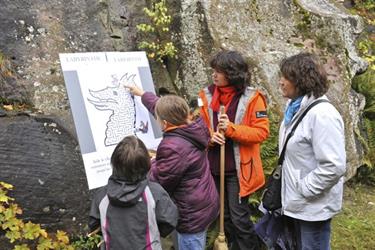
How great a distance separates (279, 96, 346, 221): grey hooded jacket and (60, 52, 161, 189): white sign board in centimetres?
134

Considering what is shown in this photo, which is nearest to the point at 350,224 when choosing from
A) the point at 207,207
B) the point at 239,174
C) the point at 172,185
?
the point at 239,174

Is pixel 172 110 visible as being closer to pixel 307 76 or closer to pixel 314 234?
pixel 307 76

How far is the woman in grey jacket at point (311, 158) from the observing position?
302 centimetres

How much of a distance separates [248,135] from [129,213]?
4.67 ft

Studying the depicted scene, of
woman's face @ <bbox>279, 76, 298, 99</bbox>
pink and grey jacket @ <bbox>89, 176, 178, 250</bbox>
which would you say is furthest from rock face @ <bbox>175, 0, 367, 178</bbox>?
pink and grey jacket @ <bbox>89, 176, 178, 250</bbox>

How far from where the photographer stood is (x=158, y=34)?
5148 millimetres

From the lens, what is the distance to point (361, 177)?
652 cm

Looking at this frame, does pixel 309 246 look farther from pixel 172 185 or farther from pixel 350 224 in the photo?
pixel 350 224

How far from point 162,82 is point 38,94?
148cm

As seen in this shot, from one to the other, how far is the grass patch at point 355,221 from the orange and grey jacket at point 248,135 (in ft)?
5.11

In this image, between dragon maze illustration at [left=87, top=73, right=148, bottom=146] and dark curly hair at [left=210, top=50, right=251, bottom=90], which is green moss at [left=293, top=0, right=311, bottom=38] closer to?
dark curly hair at [left=210, top=50, right=251, bottom=90]

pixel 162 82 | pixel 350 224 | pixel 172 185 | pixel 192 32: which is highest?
pixel 192 32

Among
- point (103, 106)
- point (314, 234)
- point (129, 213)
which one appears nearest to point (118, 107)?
point (103, 106)

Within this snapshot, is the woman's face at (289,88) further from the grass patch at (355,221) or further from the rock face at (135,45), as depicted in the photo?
the grass patch at (355,221)
